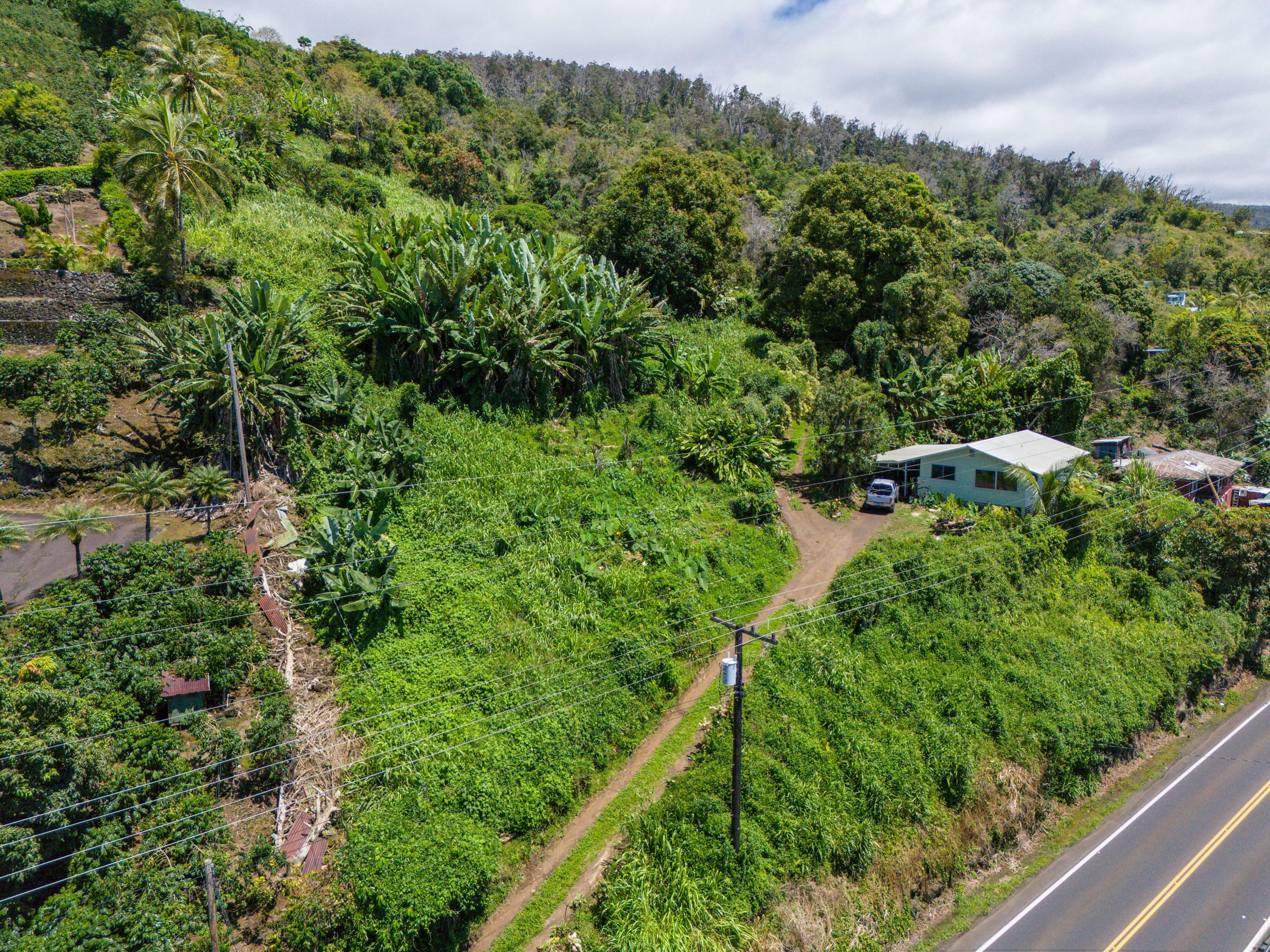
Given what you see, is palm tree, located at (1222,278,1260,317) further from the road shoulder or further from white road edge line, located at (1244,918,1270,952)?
white road edge line, located at (1244,918,1270,952)

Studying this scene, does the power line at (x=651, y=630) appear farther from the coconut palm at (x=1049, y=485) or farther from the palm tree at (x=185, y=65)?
the palm tree at (x=185, y=65)

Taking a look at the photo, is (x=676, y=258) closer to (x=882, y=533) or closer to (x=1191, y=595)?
(x=882, y=533)

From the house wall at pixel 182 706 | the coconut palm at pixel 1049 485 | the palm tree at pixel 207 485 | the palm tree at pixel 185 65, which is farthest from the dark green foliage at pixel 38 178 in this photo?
the coconut palm at pixel 1049 485

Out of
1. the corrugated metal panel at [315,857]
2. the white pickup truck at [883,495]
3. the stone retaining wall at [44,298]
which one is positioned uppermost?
the stone retaining wall at [44,298]

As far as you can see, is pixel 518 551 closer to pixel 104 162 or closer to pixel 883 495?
pixel 883 495

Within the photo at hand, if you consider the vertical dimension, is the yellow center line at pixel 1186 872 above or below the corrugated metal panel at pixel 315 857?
below

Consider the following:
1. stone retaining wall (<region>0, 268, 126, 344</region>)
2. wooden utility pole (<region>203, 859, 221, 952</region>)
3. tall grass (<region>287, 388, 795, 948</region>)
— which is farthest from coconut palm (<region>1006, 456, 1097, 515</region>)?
stone retaining wall (<region>0, 268, 126, 344</region>)

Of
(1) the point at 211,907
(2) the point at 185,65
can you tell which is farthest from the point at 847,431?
(2) the point at 185,65
